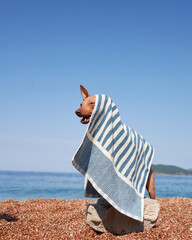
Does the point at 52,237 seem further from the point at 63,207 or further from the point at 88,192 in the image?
the point at 63,207

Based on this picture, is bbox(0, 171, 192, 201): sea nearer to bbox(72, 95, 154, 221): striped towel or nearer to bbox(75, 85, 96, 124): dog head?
bbox(72, 95, 154, 221): striped towel

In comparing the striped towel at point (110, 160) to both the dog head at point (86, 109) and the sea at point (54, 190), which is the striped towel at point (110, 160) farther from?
the sea at point (54, 190)

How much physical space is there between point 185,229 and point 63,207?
3.17m

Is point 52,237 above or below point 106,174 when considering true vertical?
below

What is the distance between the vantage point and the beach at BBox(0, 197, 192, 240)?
13.1ft

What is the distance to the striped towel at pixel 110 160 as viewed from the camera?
3.49m

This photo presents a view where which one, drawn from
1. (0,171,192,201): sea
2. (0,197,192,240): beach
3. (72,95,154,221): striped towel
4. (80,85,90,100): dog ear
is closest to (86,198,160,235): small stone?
(0,197,192,240): beach

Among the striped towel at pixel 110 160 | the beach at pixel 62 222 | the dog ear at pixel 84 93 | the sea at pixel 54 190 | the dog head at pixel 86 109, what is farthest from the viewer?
the sea at pixel 54 190

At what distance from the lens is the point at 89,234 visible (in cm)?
412

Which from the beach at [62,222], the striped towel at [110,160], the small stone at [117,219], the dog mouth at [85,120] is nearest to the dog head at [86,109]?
the dog mouth at [85,120]

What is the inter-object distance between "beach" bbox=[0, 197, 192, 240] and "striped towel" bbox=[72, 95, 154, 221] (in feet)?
2.03

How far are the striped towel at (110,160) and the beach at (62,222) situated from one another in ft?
2.03

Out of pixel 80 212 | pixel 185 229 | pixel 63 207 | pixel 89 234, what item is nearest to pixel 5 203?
pixel 63 207

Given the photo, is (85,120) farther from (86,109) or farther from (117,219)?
(117,219)
